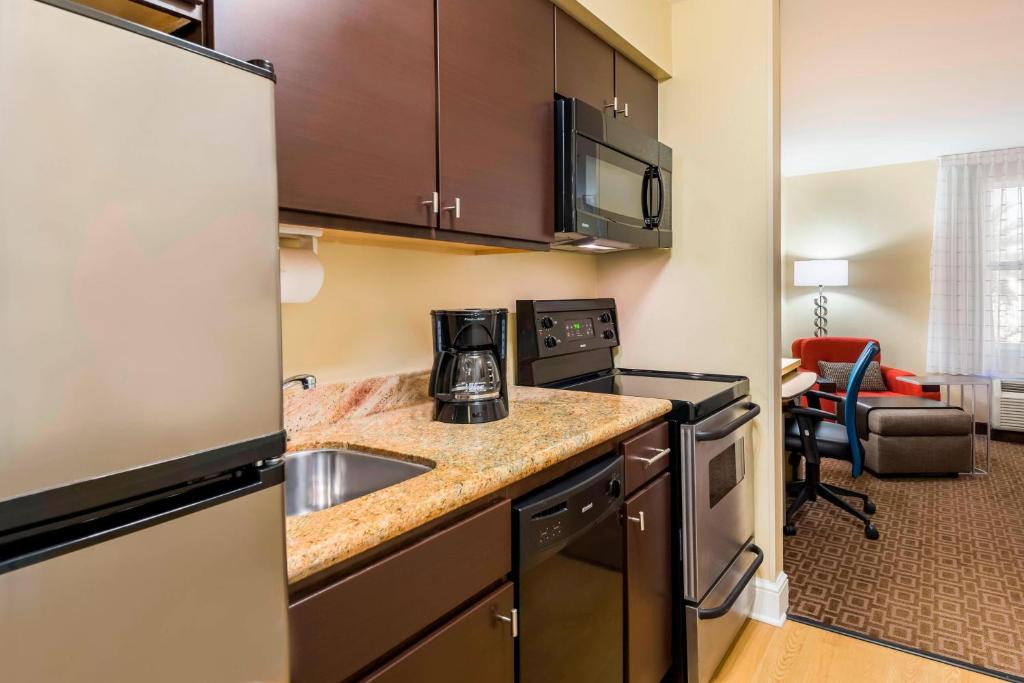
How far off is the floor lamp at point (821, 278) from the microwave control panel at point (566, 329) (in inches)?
148

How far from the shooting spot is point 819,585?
243 centimetres

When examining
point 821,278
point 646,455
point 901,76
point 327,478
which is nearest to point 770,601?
point 646,455

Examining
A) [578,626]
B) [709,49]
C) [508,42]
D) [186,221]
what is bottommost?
[578,626]

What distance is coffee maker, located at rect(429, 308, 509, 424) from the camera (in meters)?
1.45

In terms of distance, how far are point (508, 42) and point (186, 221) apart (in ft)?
3.91

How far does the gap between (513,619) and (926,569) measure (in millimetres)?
2434

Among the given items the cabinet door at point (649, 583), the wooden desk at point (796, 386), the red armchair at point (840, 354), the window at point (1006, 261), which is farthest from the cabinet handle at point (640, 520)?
the window at point (1006, 261)

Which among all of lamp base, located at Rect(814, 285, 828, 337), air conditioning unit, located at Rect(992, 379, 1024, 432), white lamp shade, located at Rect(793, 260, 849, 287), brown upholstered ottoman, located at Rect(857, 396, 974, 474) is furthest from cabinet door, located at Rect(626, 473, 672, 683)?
air conditioning unit, located at Rect(992, 379, 1024, 432)

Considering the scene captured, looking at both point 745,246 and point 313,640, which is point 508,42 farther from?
point 313,640

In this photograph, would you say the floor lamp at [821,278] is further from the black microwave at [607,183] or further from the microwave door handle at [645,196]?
the microwave door handle at [645,196]

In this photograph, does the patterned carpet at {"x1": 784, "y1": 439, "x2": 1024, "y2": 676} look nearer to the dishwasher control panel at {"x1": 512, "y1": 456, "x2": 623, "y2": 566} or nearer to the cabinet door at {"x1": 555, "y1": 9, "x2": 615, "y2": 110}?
the dishwasher control panel at {"x1": 512, "y1": 456, "x2": 623, "y2": 566}

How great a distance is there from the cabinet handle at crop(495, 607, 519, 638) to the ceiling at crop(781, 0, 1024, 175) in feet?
8.43

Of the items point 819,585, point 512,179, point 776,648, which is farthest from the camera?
point 819,585

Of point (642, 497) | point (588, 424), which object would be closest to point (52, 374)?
point (588, 424)
